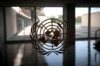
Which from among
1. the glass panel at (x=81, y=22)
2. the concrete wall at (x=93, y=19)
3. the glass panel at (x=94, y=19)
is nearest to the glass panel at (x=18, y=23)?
the glass panel at (x=81, y=22)

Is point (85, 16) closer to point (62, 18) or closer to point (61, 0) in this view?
point (62, 18)

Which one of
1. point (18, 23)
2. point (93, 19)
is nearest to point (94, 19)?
point (93, 19)

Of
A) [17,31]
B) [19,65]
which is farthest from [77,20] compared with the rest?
[19,65]

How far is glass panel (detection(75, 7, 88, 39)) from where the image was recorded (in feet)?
34.1

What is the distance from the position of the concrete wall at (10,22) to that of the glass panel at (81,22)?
3.99 m

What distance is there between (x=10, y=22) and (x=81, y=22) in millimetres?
4641

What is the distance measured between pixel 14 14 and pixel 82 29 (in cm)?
454

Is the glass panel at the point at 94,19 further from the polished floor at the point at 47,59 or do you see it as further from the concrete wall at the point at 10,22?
the concrete wall at the point at 10,22

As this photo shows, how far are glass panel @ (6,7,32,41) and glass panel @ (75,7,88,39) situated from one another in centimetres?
311

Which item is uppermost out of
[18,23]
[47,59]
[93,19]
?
[93,19]

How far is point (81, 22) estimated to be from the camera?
35.0ft

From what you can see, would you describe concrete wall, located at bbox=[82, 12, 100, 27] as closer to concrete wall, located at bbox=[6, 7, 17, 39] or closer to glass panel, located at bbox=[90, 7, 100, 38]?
glass panel, located at bbox=[90, 7, 100, 38]

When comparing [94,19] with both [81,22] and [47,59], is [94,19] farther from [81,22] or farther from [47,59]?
[47,59]

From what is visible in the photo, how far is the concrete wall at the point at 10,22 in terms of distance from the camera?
9.39 meters
